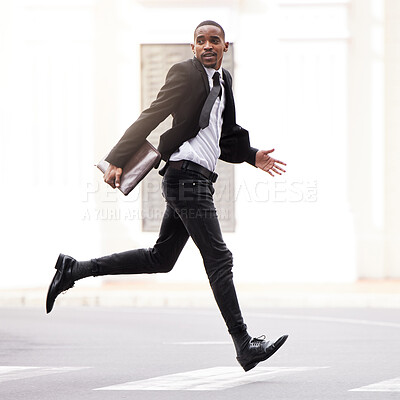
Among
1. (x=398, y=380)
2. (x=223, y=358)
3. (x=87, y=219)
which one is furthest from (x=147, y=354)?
(x=87, y=219)

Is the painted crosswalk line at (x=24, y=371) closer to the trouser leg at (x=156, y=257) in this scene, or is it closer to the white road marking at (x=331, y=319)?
the trouser leg at (x=156, y=257)

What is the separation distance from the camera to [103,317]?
12789mm

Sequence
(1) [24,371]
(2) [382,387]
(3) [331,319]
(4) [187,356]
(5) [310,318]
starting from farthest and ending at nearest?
(5) [310,318] < (3) [331,319] < (4) [187,356] < (1) [24,371] < (2) [382,387]

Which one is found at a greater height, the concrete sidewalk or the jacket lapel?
the jacket lapel

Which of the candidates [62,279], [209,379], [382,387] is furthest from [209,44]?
[382,387]

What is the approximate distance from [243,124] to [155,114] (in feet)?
33.8

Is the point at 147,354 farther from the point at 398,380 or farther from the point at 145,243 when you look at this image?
the point at 145,243

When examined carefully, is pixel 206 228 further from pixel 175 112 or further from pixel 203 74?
pixel 203 74

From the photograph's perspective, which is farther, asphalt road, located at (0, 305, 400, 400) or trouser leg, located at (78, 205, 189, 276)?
trouser leg, located at (78, 205, 189, 276)

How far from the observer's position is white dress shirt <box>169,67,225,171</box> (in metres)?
7.27

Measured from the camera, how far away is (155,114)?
7203mm

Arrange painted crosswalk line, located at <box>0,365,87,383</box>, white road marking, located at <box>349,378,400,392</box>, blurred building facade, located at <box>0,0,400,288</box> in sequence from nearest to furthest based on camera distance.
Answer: white road marking, located at <box>349,378,400,392</box> → painted crosswalk line, located at <box>0,365,87,383</box> → blurred building facade, located at <box>0,0,400,288</box>

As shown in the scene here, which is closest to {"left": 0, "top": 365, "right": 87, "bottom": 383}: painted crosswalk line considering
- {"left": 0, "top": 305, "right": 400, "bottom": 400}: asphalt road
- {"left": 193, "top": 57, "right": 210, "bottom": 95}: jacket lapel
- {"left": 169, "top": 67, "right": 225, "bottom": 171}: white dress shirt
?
{"left": 0, "top": 305, "right": 400, "bottom": 400}: asphalt road

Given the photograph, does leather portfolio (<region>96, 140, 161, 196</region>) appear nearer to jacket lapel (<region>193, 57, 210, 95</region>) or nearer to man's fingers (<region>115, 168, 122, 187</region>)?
man's fingers (<region>115, 168, 122, 187</region>)
